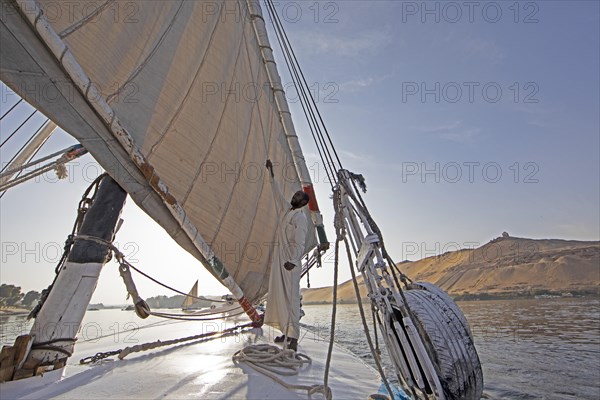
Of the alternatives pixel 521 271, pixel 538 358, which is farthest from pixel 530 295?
pixel 538 358

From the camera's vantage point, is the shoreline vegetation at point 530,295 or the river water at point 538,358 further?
the shoreline vegetation at point 530,295

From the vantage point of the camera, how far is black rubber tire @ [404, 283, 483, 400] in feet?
5.02

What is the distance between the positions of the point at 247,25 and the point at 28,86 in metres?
3.25

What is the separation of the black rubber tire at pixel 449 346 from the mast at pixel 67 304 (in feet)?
7.89

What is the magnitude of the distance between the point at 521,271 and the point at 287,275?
35.1 meters

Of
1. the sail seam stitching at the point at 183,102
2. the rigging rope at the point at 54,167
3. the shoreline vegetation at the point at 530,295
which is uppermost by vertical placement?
the sail seam stitching at the point at 183,102

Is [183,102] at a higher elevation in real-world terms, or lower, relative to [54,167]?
higher

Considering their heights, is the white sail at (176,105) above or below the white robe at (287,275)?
above

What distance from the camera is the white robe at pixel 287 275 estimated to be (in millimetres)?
3634

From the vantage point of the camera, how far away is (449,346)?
1.57 metres

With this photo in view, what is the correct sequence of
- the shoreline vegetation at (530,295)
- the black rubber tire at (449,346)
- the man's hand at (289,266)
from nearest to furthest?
the black rubber tire at (449,346), the man's hand at (289,266), the shoreline vegetation at (530,295)

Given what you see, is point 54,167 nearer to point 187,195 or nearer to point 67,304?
point 187,195

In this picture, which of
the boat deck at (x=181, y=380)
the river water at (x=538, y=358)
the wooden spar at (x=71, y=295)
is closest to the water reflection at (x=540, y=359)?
the river water at (x=538, y=358)

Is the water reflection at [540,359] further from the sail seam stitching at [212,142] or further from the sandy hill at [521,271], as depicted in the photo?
the sandy hill at [521,271]
